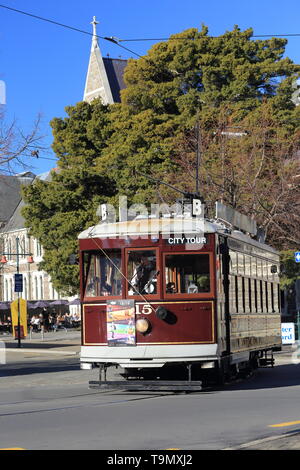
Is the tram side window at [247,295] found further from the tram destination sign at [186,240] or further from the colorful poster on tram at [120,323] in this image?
the colorful poster on tram at [120,323]

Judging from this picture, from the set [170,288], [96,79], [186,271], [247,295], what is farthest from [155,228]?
[96,79]

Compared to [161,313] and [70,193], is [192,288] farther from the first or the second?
[70,193]

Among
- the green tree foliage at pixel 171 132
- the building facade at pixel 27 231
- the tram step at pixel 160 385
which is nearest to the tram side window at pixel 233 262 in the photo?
the tram step at pixel 160 385

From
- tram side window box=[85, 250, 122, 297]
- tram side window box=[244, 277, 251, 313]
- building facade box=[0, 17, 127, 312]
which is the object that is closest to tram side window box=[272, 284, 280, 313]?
tram side window box=[244, 277, 251, 313]

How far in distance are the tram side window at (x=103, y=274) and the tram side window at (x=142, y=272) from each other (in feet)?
0.73

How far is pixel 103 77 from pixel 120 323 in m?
55.6

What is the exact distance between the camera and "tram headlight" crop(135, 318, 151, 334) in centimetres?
1571

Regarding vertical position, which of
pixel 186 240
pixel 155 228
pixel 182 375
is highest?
pixel 155 228

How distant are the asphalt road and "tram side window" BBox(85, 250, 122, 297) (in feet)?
6.37

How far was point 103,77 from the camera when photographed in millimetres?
69688

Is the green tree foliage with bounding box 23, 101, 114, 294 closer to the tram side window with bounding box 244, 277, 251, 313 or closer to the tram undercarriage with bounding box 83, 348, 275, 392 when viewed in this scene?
the tram undercarriage with bounding box 83, 348, 275, 392
